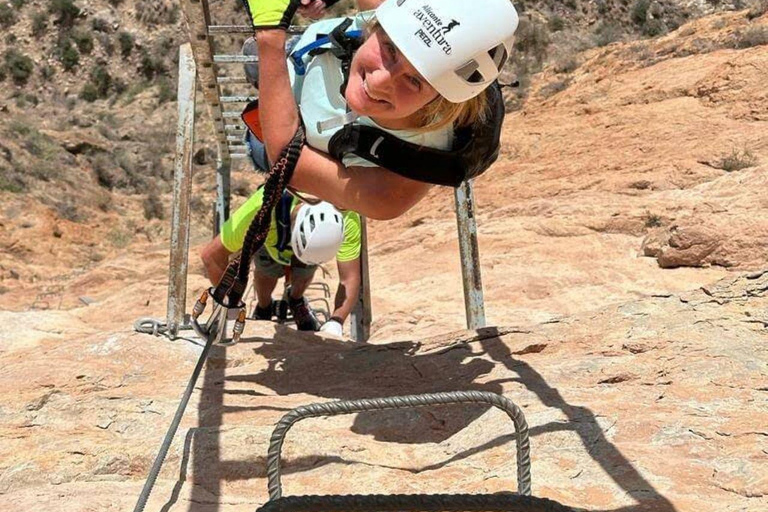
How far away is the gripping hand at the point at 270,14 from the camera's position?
205cm

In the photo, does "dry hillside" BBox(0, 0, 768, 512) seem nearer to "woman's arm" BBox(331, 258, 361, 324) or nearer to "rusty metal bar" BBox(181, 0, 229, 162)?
"woman's arm" BBox(331, 258, 361, 324)

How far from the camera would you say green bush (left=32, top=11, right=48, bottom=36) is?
26.6 m

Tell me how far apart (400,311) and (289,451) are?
13.1 ft

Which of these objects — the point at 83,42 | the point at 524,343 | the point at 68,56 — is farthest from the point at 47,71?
the point at 524,343

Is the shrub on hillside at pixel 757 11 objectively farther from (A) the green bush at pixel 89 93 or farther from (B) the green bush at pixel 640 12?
(A) the green bush at pixel 89 93

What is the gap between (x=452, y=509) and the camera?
1011 mm

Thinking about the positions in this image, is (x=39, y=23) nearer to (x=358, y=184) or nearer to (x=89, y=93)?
(x=89, y=93)

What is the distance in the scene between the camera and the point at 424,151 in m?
2.03

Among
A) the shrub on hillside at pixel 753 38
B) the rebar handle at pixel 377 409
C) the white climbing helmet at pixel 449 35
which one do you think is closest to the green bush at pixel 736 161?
the shrub on hillside at pixel 753 38

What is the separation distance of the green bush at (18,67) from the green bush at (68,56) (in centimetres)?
95

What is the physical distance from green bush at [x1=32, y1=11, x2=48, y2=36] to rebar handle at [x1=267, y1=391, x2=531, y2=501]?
2868 centimetres

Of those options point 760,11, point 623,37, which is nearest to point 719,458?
point 760,11

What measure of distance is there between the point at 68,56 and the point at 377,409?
88.7 ft

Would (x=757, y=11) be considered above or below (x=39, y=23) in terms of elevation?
below
